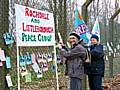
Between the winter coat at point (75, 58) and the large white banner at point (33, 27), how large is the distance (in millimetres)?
450

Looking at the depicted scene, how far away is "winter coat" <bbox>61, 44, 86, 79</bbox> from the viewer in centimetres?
615

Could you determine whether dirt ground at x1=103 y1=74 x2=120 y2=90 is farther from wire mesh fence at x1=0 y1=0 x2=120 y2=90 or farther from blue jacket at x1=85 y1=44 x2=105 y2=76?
blue jacket at x1=85 y1=44 x2=105 y2=76

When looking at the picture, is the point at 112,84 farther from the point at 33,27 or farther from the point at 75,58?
the point at 33,27

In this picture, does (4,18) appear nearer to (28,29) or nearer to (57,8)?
(28,29)

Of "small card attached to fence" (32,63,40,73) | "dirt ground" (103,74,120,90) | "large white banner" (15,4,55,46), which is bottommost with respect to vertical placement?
"dirt ground" (103,74,120,90)

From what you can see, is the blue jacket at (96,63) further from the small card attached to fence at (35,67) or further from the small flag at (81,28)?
the small card attached to fence at (35,67)

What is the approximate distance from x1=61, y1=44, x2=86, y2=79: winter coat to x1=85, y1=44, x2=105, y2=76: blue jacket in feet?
2.04

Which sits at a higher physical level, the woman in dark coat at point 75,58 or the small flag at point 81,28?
the small flag at point 81,28

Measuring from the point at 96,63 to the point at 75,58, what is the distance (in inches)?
33.3

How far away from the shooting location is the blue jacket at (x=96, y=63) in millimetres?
6828

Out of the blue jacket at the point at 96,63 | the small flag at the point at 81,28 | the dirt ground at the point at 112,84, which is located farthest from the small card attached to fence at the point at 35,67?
the dirt ground at the point at 112,84

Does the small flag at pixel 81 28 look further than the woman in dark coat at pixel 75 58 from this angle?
Yes

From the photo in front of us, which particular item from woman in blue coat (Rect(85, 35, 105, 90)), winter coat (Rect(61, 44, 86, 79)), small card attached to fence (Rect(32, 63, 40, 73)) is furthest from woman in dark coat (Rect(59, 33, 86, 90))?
small card attached to fence (Rect(32, 63, 40, 73))

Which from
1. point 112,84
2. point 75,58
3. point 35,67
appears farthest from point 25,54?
point 112,84
